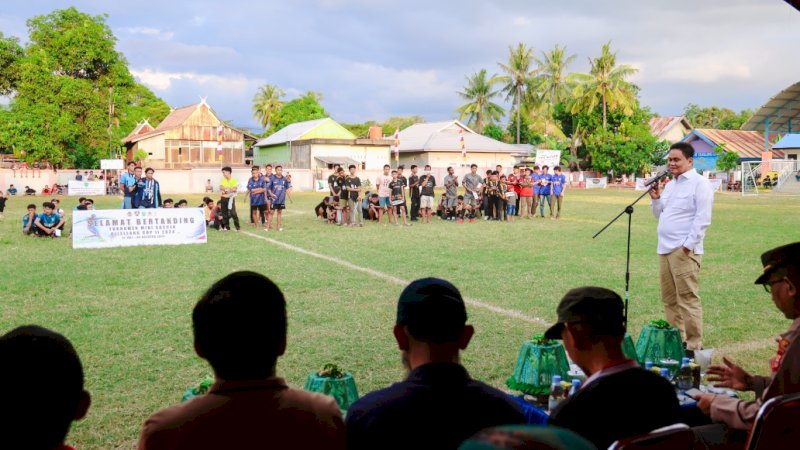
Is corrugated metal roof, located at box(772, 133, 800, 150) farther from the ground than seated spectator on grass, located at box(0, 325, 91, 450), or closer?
farther from the ground

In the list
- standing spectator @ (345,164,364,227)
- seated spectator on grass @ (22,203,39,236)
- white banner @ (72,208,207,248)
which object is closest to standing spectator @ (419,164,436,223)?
standing spectator @ (345,164,364,227)

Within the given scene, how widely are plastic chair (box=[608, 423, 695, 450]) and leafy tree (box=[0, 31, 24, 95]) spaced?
2071 inches

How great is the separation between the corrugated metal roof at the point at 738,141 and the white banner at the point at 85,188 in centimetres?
4730

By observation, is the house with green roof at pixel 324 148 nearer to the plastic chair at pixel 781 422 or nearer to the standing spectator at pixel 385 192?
the standing spectator at pixel 385 192

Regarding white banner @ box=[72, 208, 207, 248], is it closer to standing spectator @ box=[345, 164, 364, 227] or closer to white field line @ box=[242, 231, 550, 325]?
white field line @ box=[242, 231, 550, 325]

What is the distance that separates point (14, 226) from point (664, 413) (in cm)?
1959

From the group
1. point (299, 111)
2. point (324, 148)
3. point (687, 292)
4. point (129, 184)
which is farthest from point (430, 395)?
point (299, 111)

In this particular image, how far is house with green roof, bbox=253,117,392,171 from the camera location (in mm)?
52500

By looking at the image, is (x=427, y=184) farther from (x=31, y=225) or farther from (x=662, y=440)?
(x=662, y=440)

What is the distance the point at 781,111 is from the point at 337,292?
6259 mm

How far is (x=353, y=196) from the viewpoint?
19.3 meters

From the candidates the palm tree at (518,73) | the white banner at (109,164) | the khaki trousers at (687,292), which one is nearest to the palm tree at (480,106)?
the palm tree at (518,73)

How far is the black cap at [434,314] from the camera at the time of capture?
7.56 ft

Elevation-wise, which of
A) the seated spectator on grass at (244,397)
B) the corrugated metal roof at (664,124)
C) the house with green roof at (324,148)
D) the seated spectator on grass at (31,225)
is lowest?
the seated spectator on grass at (31,225)
